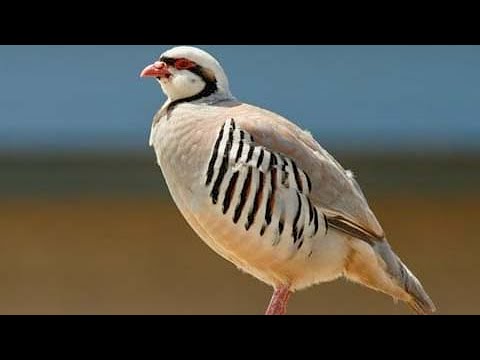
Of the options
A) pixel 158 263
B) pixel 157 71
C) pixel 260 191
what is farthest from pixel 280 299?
pixel 158 263

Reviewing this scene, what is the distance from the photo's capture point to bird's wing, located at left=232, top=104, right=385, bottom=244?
5.05 metres

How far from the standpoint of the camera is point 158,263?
860cm

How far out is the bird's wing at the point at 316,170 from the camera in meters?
5.05

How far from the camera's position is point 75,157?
814 centimetres

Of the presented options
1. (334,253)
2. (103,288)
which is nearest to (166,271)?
(103,288)

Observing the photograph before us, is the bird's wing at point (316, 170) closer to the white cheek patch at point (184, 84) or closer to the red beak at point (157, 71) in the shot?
the white cheek patch at point (184, 84)

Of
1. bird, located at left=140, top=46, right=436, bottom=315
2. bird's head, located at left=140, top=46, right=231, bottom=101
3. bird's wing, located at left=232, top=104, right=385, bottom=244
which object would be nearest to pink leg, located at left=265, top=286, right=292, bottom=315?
bird, located at left=140, top=46, right=436, bottom=315

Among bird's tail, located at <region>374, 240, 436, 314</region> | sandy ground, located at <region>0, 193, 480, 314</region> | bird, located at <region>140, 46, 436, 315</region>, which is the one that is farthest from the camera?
sandy ground, located at <region>0, 193, 480, 314</region>

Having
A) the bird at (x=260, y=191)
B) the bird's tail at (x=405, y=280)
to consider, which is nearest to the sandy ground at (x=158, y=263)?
the bird's tail at (x=405, y=280)

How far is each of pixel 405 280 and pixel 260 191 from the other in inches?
25.0

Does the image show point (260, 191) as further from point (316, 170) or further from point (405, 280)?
point (405, 280)

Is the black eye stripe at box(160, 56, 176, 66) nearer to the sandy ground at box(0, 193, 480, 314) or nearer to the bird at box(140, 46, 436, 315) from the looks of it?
the bird at box(140, 46, 436, 315)

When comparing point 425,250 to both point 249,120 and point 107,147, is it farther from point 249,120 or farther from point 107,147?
point 249,120

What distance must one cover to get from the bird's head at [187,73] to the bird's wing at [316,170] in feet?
0.45
